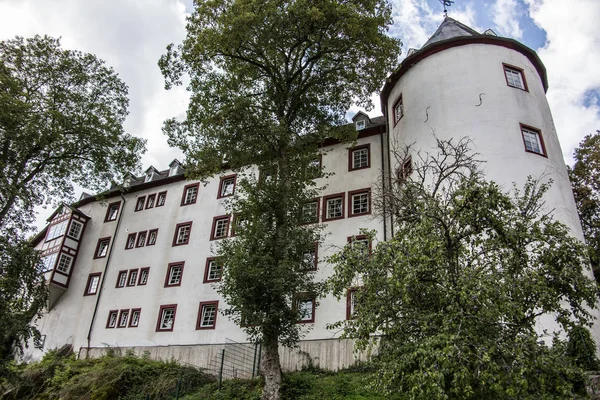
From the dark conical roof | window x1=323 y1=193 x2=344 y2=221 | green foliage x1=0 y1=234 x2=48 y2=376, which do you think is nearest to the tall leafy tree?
green foliage x1=0 y1=234 x2=48 y2=376

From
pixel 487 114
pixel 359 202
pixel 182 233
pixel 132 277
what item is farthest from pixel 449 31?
pixel 132 277

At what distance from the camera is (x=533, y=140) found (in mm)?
20344

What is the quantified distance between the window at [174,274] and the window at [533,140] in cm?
2083

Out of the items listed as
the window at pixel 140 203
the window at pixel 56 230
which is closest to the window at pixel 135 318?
the window at pixel 140 203

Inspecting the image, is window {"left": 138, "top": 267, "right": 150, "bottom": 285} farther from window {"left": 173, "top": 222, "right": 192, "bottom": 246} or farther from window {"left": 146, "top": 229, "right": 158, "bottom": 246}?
window {"left": 173, "top": 222, "right": 192, "bottom": 246}

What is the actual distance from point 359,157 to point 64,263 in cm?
2370

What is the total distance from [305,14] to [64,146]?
16476 mm

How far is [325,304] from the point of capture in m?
22.2

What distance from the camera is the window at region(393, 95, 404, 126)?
24.0 metres

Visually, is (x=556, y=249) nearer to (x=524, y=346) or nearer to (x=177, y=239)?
(x=524, y=346)

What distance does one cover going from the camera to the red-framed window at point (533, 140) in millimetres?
19953

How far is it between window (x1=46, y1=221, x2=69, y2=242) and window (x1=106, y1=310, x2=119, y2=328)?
909 cm

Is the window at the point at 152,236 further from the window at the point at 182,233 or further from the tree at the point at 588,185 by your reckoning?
the tree at the point at 588,185

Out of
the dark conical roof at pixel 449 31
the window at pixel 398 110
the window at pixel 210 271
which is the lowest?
the window at pixel 210 271
